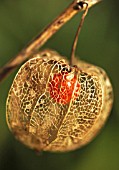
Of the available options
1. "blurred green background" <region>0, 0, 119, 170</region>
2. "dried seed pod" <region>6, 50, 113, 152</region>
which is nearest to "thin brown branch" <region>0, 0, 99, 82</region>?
"dried seed pod" <region>6, 50, 113, 152</region>

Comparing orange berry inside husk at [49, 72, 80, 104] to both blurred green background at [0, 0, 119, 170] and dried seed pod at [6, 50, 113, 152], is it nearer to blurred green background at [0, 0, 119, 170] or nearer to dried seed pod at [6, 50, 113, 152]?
dried seed pod at [6, 50, 113, 152]

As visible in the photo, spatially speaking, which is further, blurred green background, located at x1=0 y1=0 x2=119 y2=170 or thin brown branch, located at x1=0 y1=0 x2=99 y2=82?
blurred green background, located at x1=0 y1=0 x2=119 y2=170

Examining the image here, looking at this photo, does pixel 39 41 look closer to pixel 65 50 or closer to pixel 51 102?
pixel 51 102

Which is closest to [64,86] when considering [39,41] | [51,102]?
[51,102]

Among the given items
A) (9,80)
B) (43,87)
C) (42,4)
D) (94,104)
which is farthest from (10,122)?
(42,4)

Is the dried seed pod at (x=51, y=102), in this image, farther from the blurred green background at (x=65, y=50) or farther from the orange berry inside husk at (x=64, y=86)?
the blurred green background at (x=65, y=50)

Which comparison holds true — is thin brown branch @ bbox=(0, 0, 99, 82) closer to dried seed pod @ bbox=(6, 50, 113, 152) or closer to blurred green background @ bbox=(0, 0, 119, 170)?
dried seed pod @ bbox=(6, 50, 113, 152)

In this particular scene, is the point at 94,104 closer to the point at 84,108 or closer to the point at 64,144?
the point at 84,108

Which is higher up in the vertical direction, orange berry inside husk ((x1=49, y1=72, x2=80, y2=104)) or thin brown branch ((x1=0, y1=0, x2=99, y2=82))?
thin brown branch ((x1=0, y1=0, x2=99, y2=82))
